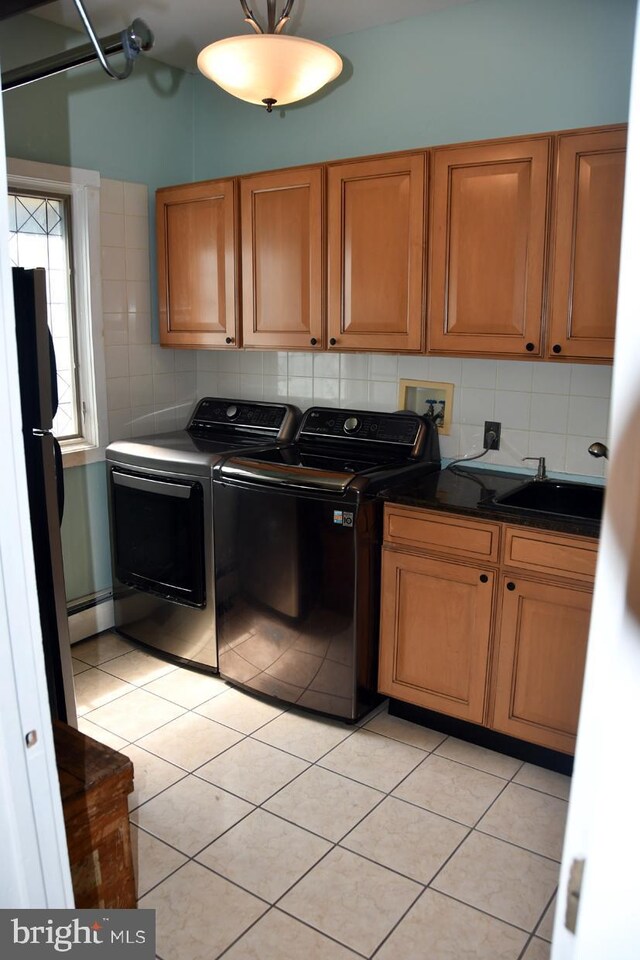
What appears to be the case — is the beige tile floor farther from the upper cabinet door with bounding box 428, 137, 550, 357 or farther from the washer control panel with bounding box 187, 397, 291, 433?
the upper cabinet door with bounding box 428, 137, 550, 357

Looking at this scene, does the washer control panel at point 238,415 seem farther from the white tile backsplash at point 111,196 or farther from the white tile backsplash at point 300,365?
the white tile backsplash at point 111,196

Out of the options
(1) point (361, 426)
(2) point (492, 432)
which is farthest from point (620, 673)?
(1) point (361, 426)

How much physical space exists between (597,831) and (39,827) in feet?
2.25

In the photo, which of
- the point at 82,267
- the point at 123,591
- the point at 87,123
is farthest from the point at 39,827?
the point at 87,123

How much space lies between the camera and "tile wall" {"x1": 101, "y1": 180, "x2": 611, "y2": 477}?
113 inches

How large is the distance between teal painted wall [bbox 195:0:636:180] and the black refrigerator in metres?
1.82

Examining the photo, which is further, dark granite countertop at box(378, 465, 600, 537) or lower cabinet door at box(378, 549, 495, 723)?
lower cabinet door at box(378, 549, 495, 723)

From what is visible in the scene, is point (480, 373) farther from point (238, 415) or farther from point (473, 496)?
point (238, 415)

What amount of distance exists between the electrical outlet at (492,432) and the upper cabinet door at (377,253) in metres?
0.48

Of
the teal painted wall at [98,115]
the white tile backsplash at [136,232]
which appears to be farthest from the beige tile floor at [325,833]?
the teal painted wall at [98,115]

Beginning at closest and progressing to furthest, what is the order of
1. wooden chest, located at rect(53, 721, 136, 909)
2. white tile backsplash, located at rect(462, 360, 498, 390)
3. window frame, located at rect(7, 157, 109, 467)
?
wooden chest, located at rect(53, 721, 136, 909)
white tile backsplash, located at rect(462, 360, 498, 390)
window frame, located at rect(7, 157, 109, 467)

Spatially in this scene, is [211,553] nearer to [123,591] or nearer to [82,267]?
[123,591]

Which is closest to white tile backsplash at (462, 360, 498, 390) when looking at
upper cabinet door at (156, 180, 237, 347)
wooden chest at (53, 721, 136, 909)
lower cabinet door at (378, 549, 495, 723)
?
lower cabinet door at (378, 549, 495, 723)

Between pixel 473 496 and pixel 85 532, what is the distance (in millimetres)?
1866
